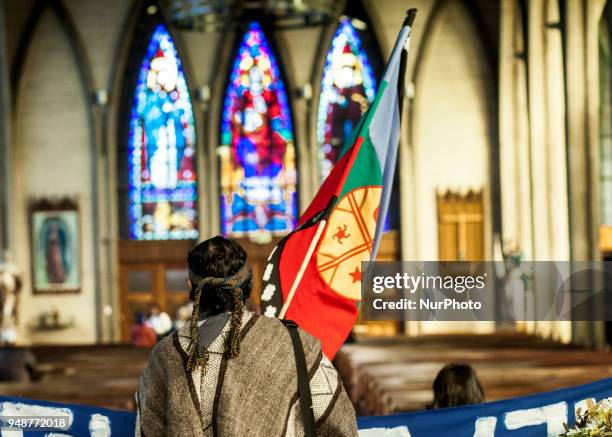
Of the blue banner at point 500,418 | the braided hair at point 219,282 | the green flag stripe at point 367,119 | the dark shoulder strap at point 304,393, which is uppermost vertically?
the green flag stripe at point 367,119

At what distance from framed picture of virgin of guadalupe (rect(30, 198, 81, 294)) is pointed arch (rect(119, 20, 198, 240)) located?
0.86 meters

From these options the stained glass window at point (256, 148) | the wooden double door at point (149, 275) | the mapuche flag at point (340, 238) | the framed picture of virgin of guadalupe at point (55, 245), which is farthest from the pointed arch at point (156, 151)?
the mapuche flag at point (340, 238)

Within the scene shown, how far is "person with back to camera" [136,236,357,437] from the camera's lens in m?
2.70

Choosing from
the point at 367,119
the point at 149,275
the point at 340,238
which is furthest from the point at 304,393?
the point at 149,275

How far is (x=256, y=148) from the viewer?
19.2 m

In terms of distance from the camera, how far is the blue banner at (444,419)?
150 inches

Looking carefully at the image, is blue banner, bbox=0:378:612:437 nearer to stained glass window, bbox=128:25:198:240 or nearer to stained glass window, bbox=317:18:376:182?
stained glass window, bbox=317:18:376:182

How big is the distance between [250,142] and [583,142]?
7.61 meters

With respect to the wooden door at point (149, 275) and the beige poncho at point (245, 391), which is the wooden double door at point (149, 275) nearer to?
the wooden door at point (149, 275)

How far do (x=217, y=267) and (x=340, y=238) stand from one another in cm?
127

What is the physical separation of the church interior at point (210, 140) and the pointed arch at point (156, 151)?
24 millimetres

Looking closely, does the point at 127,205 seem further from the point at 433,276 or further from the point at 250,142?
the point at 433,276

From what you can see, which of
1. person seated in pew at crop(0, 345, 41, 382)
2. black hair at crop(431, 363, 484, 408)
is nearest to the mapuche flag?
black hair at crop(431, 363, 484, 408)

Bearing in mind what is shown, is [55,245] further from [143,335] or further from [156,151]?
[143,335]
